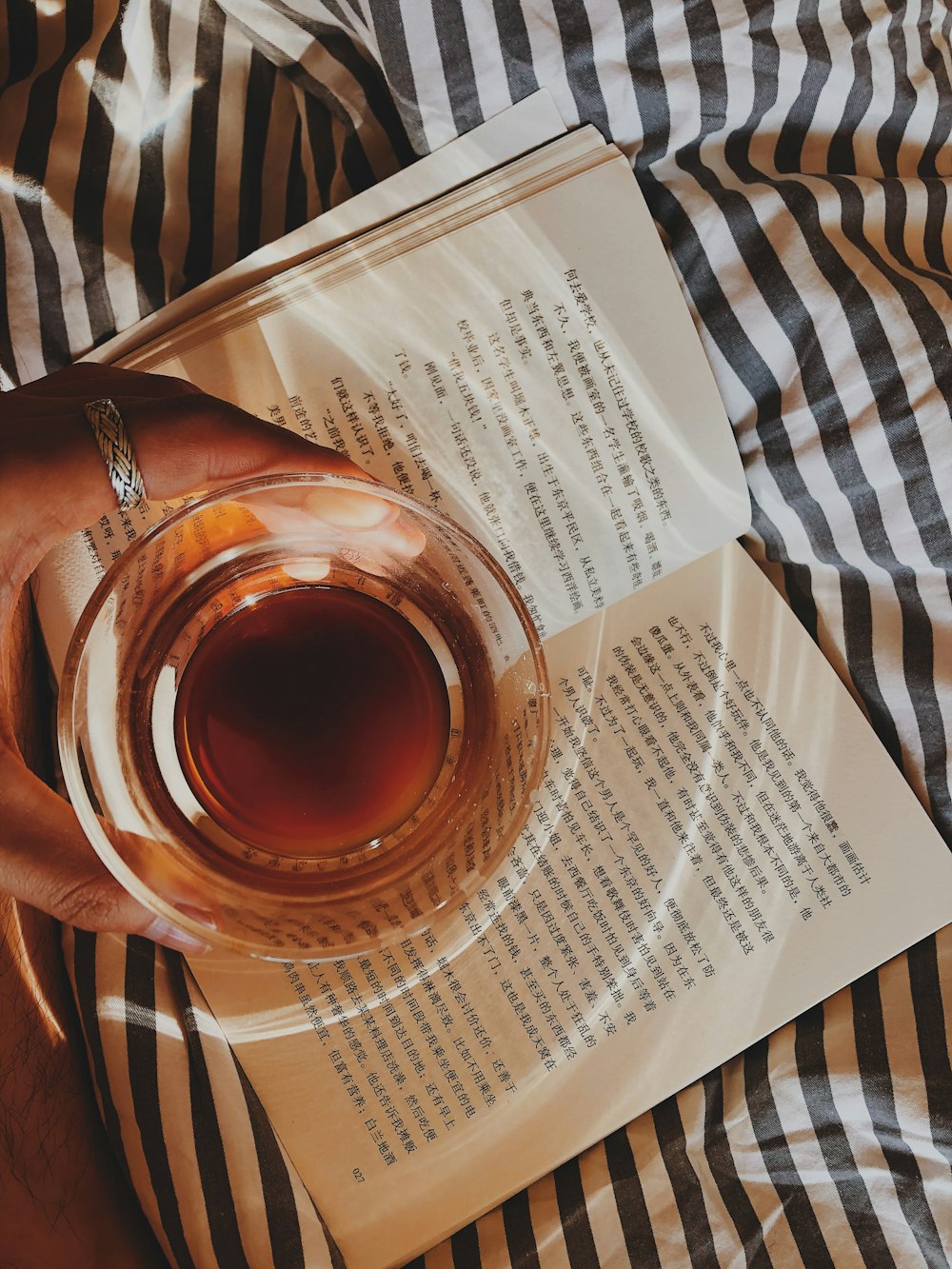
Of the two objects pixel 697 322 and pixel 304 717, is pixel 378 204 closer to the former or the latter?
pixel 697 322

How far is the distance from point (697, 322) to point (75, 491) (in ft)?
1.20

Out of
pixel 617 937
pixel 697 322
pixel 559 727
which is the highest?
pixel 697 322

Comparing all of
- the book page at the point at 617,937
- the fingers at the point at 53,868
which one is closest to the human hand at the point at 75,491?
the fingers at the point at 53,868

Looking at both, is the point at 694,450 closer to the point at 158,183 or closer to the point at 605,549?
the point at 605,549

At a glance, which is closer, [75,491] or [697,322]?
[75,491]

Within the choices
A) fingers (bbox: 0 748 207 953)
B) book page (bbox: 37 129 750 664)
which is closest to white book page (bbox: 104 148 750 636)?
book page (bbox: 37 129 750 664)

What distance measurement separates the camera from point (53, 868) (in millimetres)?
511

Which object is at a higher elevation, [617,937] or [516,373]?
[516,373]

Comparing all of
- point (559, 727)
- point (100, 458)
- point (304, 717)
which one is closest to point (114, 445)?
point (100, 458)

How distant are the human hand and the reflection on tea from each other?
86mm

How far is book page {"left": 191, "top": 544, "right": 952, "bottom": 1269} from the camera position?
0.58m

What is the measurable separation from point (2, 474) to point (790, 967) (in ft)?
1.64

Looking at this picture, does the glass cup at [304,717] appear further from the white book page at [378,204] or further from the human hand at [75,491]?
the white book page at [378,204]

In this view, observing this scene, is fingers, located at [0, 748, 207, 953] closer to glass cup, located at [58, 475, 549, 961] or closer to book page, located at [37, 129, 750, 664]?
glass cup, located at [58, 475, 549, 961]
